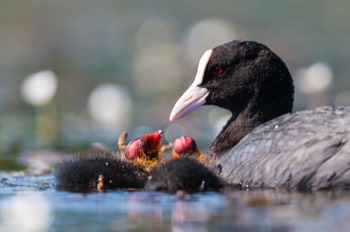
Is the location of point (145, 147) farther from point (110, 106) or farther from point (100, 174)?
point (110, 106)

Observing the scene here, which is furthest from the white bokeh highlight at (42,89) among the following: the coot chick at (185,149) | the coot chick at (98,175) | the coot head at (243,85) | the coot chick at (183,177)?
the coot chick at (183,177)

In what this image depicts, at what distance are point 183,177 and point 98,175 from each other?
984 millimetres

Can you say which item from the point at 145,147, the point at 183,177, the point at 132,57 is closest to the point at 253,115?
the point at 145,147

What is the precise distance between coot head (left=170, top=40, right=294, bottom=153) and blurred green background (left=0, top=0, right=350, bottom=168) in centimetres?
488

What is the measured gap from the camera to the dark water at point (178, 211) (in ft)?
26.8

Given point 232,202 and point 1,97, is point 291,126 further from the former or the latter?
point 1,97

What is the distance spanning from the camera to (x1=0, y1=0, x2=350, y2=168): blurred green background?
20.8 m

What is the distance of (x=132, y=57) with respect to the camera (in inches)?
1157

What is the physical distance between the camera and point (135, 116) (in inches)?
877

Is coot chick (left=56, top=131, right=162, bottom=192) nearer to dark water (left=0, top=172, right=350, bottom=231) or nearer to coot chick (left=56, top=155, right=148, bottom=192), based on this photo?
coot chick (left=56, top=155, right=148, bottom=192)

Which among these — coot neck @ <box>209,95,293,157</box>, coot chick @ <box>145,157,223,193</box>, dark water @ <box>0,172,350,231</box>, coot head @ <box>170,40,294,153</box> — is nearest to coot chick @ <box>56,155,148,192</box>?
dark water @ <box>0,172,350,231</box>

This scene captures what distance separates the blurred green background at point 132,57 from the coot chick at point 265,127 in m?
5.00

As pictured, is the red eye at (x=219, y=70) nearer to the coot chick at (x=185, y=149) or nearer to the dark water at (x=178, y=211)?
the coot chick at (x=185, y=149)

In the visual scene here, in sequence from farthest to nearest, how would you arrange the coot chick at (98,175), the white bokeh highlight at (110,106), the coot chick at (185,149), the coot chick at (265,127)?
1. the white bokeh highlight at (110,106)
2. the coot chick at (185,149)
3. the coot chick at (98,175)
4. the coot chick at (265,127)
